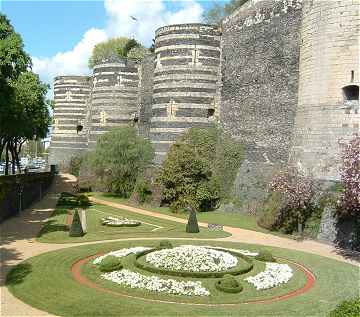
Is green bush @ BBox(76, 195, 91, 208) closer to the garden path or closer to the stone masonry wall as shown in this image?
the garden path

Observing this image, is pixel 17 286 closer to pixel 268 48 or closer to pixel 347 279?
pixel 347 279

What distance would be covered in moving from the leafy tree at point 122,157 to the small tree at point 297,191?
60.5 ft

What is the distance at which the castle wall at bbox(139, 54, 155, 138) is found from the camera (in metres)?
51.7

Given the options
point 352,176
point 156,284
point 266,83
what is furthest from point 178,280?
point 266,83

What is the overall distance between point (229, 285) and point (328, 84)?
51.7 ft

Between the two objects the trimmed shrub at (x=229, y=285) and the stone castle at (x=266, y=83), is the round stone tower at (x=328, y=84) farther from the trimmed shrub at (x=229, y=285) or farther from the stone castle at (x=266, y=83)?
the trimmed shrub at (x=229, y=285)

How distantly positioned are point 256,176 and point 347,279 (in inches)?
684

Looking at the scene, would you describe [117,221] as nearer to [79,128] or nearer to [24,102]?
[24,102]

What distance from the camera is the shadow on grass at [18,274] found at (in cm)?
1895

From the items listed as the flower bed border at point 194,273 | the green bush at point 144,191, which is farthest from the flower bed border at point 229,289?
the green bush at point 144,191

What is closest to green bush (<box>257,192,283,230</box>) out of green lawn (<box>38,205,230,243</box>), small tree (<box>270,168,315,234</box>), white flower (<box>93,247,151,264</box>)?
small tree (<box>270,168,315,234</box>)

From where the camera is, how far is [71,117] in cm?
6981

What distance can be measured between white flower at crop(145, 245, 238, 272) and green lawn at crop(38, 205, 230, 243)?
7048mm

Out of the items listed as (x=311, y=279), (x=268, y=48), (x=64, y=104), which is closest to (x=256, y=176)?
(x=268, y=48)
